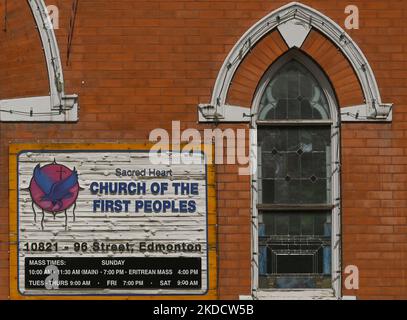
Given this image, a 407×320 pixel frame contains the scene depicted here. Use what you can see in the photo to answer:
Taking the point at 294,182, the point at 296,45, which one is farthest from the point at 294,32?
the point at 294,182

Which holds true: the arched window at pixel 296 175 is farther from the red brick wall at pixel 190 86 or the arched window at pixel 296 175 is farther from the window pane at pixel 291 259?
the red brick wall at pixel 190 86

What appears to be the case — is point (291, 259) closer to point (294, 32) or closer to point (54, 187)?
point (294, 32)

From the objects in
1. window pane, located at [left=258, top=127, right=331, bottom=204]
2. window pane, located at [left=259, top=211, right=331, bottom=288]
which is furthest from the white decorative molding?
window pane, located at [left=259, top=211, right=331, bottom=288]

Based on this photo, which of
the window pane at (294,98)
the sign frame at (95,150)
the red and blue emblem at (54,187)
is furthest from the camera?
the window pane at (294,98)

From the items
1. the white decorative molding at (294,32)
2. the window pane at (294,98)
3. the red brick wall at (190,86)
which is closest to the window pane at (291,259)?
the red brick wall at (190,86)

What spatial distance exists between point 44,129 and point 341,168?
11.2 ft

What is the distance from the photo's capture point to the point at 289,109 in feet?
38.4

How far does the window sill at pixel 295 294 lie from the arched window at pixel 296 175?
6 cm

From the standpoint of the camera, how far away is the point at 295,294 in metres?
11.5

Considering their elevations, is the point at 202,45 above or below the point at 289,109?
above

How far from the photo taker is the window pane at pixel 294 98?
11688mm

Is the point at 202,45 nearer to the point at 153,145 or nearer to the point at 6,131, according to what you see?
the point at 153,145
